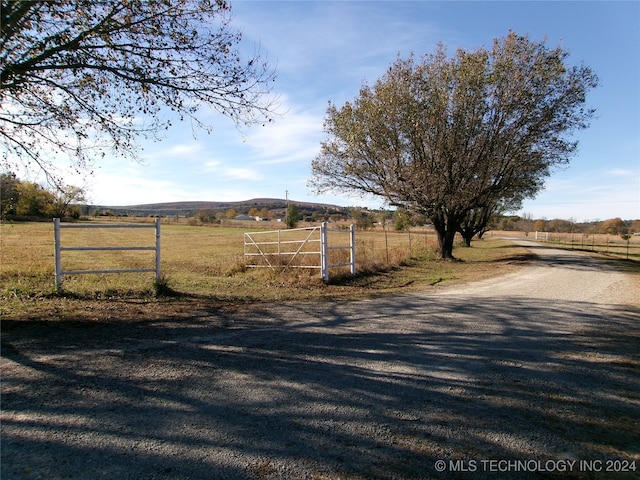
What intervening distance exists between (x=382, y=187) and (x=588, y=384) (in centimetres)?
1736

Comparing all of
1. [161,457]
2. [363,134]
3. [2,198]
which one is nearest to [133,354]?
[161,457]

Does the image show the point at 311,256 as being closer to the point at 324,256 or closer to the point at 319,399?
the point at 324,256

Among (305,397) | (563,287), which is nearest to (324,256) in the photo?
(563,287)

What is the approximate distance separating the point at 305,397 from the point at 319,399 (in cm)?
14

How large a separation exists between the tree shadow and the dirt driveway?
2 cm

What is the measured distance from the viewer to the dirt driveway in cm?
284

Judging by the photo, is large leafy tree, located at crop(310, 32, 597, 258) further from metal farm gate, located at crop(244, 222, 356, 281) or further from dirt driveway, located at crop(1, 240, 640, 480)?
dirt driveway, located at crop(1, 240, 640, 480)

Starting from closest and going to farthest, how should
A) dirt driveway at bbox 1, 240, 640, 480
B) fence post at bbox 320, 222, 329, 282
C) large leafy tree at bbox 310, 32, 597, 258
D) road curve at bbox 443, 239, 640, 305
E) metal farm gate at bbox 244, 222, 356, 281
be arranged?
1. dirt driveway at bbox 1, 240, 640, 480
2. road curve at bbox 443, 239, 640, 305
3. fence post at bbox 320, 222, 329, 282
4. metal farm gate at bbox 244, 222, 356, 281
5. large leafy tree at bbox 310, 32, 597, 258

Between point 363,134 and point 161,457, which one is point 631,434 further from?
point 363,134

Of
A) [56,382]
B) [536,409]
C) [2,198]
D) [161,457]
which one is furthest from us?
[2,198]

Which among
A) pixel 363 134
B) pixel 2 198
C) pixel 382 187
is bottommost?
pixel 2 198

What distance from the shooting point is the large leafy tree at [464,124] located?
1773 centimetres

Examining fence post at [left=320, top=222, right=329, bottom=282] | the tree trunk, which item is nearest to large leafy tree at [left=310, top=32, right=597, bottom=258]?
the tree trunk

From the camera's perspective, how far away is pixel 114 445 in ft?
9.72
